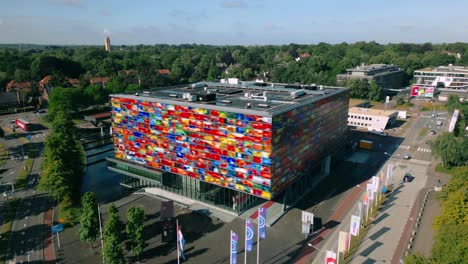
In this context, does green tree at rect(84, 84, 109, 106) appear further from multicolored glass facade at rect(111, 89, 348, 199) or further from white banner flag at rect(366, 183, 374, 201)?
white banner flag at rect(366, 183, 374, 201)

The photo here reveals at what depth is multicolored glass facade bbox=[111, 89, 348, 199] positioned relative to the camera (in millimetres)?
62688

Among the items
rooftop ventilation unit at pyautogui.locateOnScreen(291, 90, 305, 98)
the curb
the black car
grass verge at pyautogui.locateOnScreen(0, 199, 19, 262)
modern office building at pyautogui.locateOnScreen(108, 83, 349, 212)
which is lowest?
grass verge at pyautogui.locateOnScreen(0, 199, 19, 262)

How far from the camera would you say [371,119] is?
137 metres

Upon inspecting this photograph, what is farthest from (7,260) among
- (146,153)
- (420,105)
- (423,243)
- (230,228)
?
(420,105)

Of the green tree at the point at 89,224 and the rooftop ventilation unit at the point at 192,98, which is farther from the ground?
the rooftop ventilation unit at the point at 192,98

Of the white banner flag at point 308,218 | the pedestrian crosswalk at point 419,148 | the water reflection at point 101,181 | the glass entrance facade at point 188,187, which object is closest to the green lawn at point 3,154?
the water reflection at point 101,181

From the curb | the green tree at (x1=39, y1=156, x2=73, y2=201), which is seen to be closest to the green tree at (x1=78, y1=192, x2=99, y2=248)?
the green tree at (x1=39, y1=156, x2=73, y2=201)

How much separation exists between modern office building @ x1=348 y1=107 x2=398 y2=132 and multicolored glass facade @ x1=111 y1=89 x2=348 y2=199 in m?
59.5

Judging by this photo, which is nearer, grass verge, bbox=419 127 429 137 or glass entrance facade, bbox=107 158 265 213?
glass entrance facade, bbox=107 158 265 213

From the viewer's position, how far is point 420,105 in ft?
584

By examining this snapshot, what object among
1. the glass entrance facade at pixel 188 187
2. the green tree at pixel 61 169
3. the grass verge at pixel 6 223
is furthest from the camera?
the glass entrance facade at pixel 188 187

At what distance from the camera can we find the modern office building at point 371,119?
134250mm

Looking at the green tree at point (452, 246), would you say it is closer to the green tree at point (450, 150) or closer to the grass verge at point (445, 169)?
the green tree at point (450, 150)

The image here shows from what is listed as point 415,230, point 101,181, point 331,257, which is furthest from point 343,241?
point 101,181
